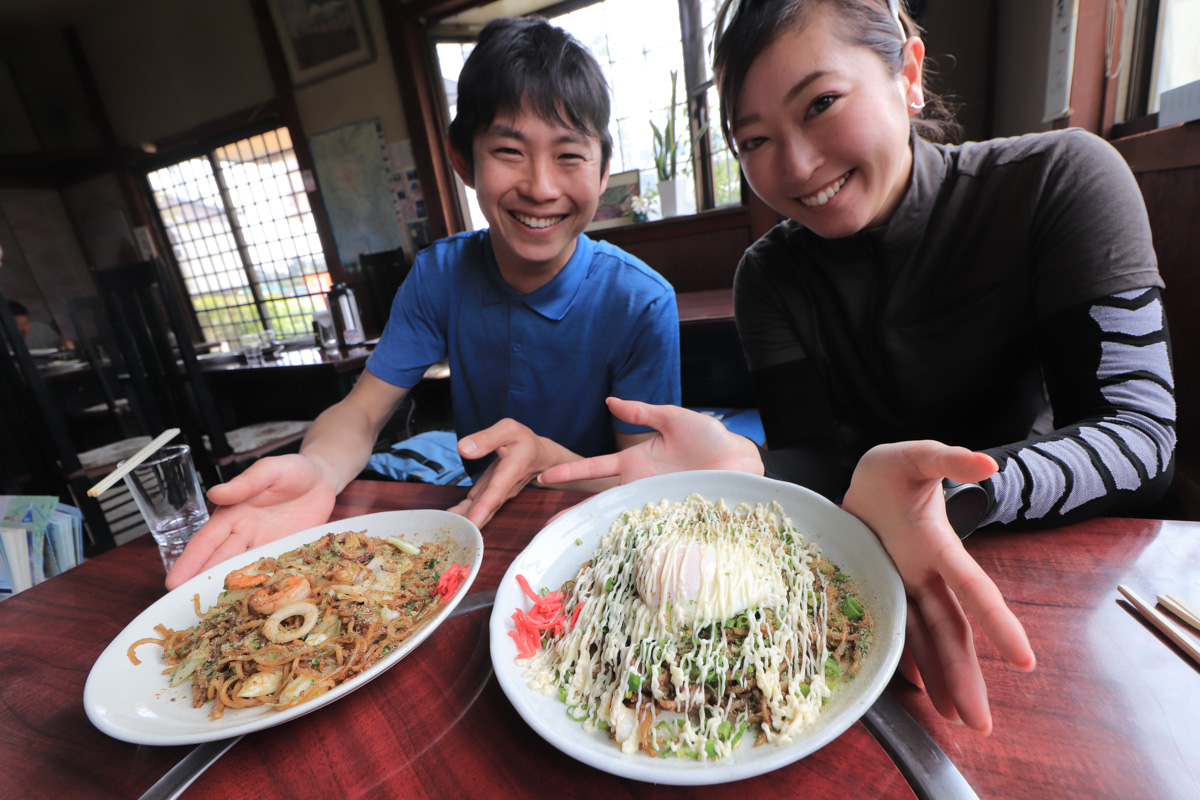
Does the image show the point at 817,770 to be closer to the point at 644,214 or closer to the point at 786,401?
the point at 786,401

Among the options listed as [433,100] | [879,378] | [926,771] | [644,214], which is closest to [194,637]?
[926,771]

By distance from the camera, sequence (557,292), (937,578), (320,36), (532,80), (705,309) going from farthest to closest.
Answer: (320,36)
(705,309)
(557,292)
(532,80)
(937,578)

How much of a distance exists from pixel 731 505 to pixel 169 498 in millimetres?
1556

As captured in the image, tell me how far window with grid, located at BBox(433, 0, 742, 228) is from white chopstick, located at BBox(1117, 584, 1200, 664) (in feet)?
15.4

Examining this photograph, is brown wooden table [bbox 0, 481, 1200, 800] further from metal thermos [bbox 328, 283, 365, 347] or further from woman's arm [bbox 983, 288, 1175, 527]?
metal thermos [bbox 328, 283, 365, 347]

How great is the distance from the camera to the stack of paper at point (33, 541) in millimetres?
1427

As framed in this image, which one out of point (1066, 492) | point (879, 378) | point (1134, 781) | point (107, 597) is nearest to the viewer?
point (1134, 781)

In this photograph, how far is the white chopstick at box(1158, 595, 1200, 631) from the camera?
709mm

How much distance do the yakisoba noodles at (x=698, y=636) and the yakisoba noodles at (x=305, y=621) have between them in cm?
24

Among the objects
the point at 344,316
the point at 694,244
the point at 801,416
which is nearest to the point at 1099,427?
the point at 801,416

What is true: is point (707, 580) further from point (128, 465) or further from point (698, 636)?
point (128, 465)

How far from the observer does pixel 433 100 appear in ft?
19.9

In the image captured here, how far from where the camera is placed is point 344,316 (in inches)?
188

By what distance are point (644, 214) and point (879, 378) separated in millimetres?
3948
